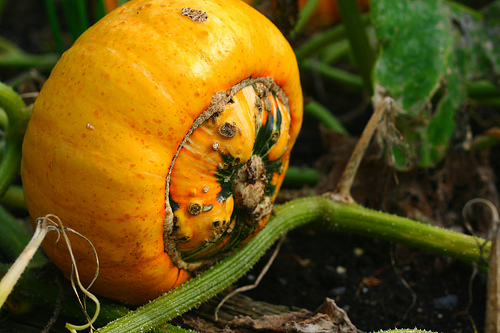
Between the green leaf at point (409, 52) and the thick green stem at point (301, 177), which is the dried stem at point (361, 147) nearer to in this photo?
the green leaf at point (409, 52)

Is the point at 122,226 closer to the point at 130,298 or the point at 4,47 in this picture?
the point at 130,298

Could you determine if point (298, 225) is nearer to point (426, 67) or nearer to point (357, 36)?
point (426, 67)

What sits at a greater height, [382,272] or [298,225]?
[298,225]

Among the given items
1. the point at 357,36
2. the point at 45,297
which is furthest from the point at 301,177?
the point at 45,297

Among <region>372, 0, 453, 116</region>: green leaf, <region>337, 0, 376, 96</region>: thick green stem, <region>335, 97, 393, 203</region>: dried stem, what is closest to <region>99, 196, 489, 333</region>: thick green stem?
<region>335, 97, 393, 203</region>: dried stem

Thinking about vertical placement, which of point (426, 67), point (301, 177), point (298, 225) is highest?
point (426, 67)

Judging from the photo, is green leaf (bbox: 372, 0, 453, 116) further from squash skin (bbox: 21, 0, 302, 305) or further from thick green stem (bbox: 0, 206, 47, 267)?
thick green stem (bbox: 0, 206, 47, 267)

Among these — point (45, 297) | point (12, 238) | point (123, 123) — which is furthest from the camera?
point (12, 238)

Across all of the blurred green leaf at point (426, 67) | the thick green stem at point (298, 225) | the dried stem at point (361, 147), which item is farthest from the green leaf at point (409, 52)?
the thick green stem at point (298, 225)
